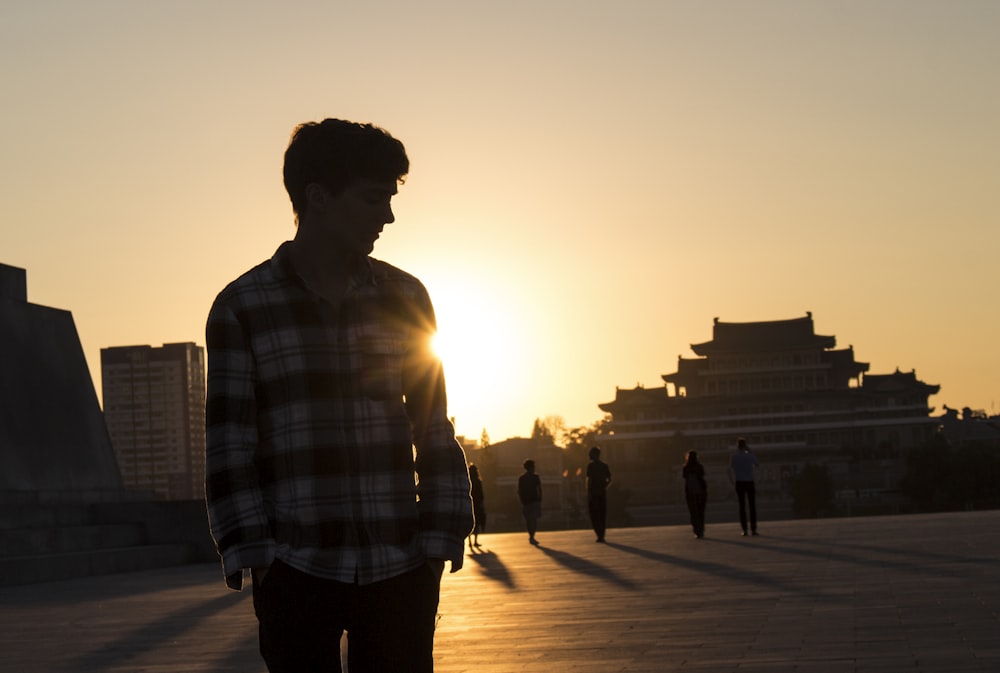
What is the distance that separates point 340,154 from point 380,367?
44cm

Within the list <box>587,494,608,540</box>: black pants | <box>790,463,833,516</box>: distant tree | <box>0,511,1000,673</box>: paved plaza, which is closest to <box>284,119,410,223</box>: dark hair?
<box>0,511,1000,673</box>: paved plaza

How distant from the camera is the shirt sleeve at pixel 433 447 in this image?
2854 mm

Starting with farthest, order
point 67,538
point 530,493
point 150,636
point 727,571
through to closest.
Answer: point 530,493, point 67,538, point 727,571, point 150,636

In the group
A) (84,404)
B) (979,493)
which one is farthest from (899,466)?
(84,404)

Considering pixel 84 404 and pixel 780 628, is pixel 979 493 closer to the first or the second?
pixel 84 404

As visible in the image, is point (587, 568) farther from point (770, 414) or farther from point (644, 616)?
point (770, 414)

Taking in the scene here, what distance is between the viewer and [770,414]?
255 ft

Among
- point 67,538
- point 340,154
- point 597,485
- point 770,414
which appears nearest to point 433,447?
point 340,154

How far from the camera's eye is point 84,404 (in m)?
21.6

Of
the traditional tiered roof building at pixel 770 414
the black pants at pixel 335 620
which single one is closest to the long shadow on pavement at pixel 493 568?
the black pants at pixel 335 620

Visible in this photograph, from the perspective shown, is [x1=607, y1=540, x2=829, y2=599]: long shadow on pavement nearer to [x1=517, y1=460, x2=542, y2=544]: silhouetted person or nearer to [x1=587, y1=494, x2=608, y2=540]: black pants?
[x1=587, y1=494, x2=608, y2=540]: black pants

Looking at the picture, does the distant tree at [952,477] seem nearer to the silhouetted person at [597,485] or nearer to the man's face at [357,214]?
the silhouetted person at [597,485]

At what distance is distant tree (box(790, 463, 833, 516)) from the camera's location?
68.5 metres

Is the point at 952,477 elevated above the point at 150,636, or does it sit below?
above
